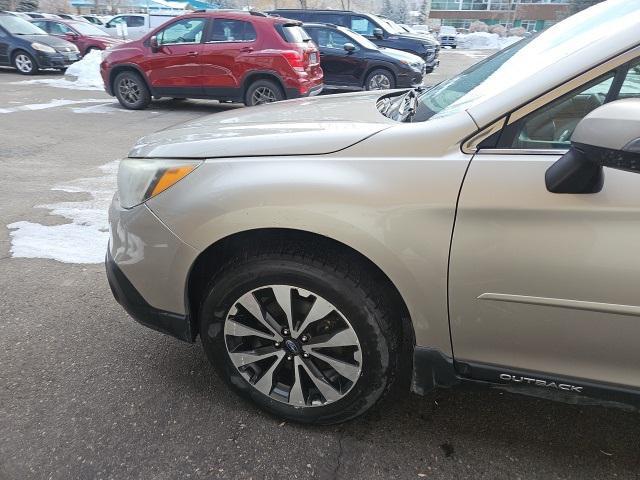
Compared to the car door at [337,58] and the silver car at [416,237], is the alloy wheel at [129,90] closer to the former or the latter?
the car door at [337,58]

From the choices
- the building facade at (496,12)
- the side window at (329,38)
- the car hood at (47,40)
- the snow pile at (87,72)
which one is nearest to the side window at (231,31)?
the side window at (329,38)

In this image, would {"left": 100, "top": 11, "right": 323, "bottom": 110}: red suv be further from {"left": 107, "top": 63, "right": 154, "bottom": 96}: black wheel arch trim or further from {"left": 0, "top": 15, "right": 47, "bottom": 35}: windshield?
{"left": 0, "top": 15, "right": 47, "bottom": 35}: windshield

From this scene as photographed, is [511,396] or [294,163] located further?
[511,396]

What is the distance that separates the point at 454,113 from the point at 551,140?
325 millimetres

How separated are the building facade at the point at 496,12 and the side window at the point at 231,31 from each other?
46.1 meters

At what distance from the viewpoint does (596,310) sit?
1468 millimetres

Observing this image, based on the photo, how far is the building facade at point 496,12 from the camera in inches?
1940

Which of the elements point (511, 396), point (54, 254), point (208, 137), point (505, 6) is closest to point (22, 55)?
point (54, 254)

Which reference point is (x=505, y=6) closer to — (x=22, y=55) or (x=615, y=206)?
(x=22, y=55)

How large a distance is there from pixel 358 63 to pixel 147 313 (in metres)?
10.0

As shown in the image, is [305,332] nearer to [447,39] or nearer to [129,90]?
[129,90]

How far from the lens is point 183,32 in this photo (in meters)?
9.02

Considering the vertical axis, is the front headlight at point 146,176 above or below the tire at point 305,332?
above

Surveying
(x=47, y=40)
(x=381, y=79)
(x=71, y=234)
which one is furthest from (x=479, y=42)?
(x=71, y=234)
